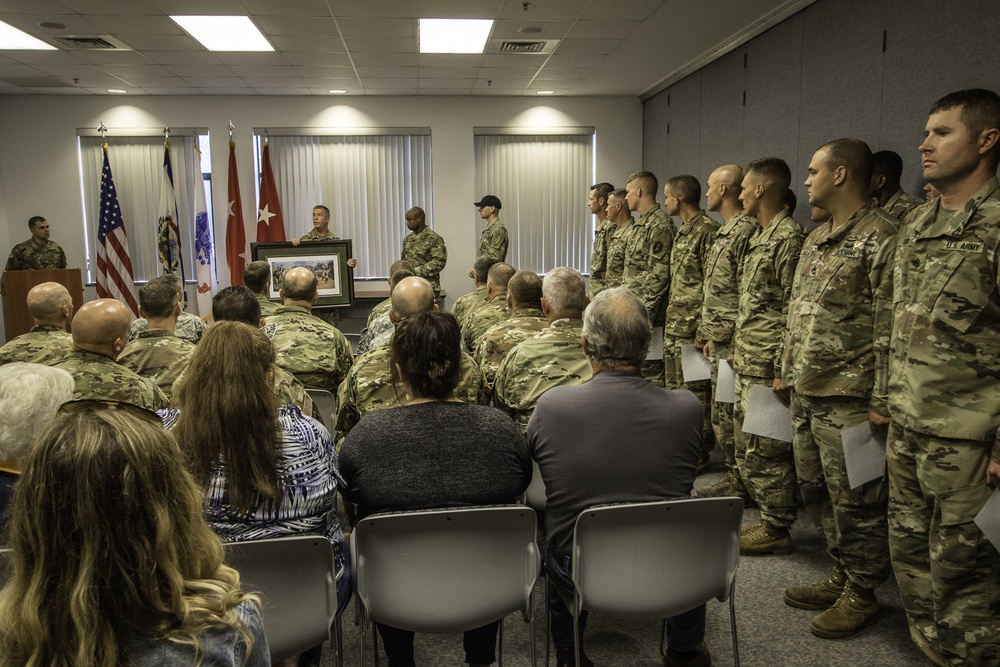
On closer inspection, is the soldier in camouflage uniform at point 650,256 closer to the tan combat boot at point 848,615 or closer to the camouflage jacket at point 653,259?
the camouflage jacket at point 653,259

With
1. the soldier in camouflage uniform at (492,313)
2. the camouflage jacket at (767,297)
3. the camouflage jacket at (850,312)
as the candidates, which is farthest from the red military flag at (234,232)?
the camouflage jacket at (850,312)

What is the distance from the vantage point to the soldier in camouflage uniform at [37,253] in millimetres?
8195

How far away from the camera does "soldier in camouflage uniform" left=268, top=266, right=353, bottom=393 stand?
3459mm

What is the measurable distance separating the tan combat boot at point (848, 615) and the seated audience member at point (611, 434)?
98 centimetres

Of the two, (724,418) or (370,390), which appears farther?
(724,418)

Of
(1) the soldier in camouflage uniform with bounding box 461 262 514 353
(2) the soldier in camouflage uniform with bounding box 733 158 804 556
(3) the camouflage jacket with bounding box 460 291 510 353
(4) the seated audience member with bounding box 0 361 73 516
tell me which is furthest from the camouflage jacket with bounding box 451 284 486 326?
(4) the seated audience member with bounding box 0 361 73 516

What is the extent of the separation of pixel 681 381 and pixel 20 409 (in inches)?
143

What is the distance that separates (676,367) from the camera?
454cm

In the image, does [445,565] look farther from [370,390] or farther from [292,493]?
[370,390]

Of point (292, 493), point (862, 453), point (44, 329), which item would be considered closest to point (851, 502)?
point (862, 453)

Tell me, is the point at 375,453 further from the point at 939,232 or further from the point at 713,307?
the point at 713,307

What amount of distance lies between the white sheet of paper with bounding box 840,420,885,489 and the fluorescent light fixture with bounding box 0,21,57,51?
21.1 feet

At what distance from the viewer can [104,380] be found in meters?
2.60

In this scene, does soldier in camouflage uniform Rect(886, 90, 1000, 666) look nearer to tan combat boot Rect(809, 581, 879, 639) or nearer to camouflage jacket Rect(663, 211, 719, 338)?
tan combat boot Rect(809, 581, 879, 639)
